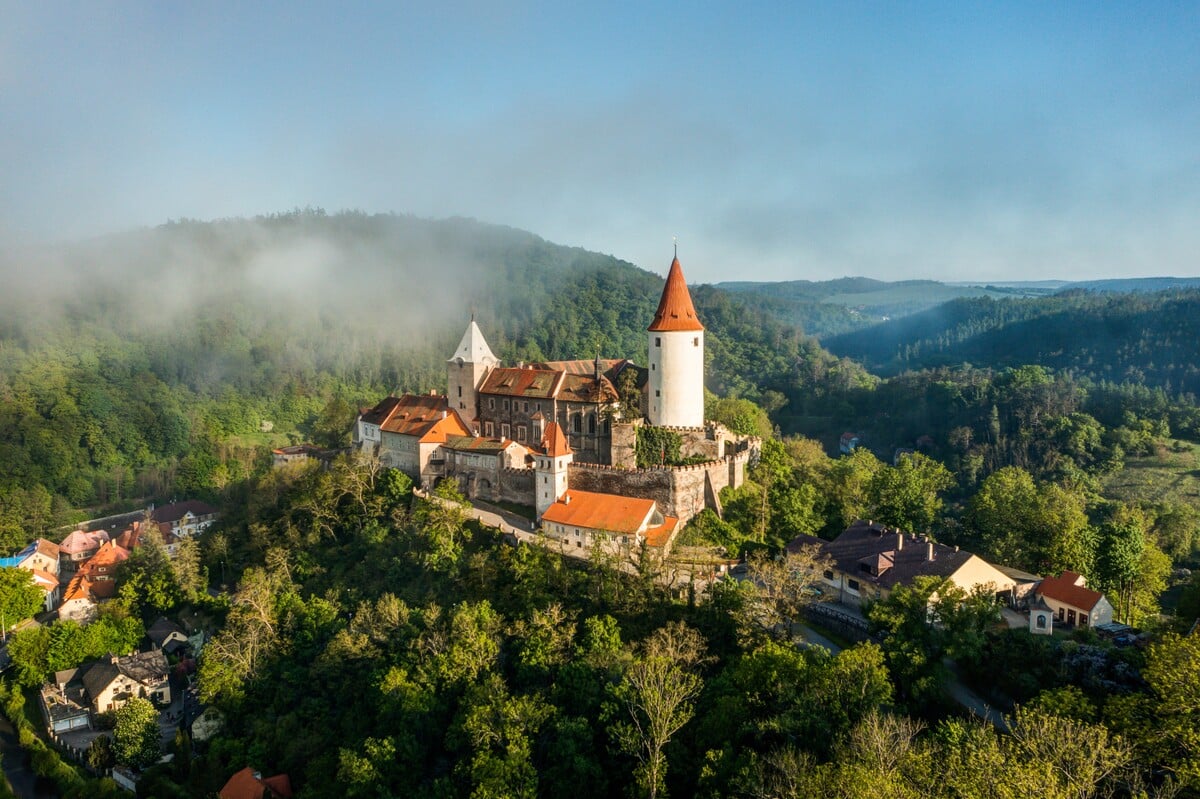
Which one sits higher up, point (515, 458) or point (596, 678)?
point (515, 458)

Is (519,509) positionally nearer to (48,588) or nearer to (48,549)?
(48,588)

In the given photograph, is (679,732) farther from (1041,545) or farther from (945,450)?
(945,450)

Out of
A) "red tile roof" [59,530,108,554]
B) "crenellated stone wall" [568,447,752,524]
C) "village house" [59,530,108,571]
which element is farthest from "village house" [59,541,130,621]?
"crenellated stone wall" [568,447,752,524]

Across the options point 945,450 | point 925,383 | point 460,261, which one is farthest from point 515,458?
point 460,261

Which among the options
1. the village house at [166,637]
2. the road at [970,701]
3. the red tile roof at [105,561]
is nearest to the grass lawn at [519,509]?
the road at [970,701]

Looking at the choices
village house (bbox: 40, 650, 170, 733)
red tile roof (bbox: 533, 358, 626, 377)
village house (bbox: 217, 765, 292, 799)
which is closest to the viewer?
village house (bbox: 217, 765, 292, 799)

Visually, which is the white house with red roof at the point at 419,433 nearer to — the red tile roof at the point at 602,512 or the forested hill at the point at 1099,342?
the red tile roof at the point at 602,512

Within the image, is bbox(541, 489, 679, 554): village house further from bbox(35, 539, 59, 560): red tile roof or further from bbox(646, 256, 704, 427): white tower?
bbox(35, 539, 59, 560): red tile roof
